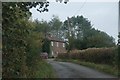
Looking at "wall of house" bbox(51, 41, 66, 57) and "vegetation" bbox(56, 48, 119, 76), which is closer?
"vegetation" bbox(56, 48, 119, 76)

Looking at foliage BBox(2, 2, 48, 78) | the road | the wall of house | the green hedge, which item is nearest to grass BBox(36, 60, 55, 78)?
the road

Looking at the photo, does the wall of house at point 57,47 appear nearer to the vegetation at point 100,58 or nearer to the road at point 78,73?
the vegetation at point 100,58

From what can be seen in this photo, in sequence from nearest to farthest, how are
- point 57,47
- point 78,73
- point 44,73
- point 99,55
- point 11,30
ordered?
point 11,30
point 44,73
point 78,73
point 99,55
point 57,47

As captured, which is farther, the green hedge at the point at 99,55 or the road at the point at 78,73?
the green hedge at the point at 99,55

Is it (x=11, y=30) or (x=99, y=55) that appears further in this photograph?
(x=99, y=55)

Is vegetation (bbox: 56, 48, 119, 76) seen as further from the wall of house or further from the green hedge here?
the wall of house

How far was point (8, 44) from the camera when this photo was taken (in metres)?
12.5

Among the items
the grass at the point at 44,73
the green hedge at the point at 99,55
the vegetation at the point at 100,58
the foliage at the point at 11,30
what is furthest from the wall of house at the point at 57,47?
the foliage at the point at 11,30

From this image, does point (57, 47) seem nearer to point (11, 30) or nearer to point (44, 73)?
point (44, 73)

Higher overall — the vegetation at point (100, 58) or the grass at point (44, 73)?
the vegetation at point (100, 58)

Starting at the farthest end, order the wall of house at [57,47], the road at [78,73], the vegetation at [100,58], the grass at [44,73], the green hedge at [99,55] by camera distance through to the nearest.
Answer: the wall of house at [57,47] < the green hedge at [99,55] < the vegetation at [100,58] < the road at [78,73] < the grass at [44,73]

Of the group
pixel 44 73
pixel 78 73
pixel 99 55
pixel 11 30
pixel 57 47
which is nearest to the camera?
pixel 11 30

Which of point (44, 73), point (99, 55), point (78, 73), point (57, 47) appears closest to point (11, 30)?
point (44, 73)

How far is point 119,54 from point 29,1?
59.6 ft
